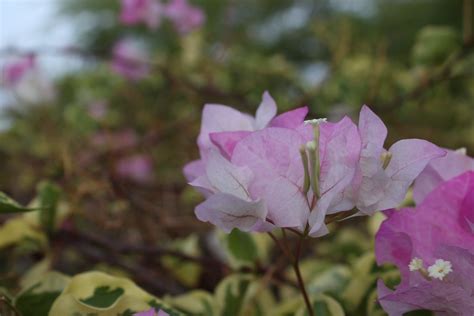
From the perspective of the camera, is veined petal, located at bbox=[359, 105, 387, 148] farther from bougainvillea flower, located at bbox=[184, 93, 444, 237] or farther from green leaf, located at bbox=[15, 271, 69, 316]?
green leaf, located at bbox=[15, 271, 69, 316]

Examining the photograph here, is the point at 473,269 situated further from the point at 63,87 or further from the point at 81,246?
the point at 63,87

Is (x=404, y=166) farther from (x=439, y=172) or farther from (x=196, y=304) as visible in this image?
(x=196, y=304)

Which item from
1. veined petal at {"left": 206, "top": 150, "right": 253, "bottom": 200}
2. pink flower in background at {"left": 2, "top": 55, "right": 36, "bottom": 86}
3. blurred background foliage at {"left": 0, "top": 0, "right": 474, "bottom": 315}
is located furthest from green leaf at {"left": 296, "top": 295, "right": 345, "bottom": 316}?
pink flower in background at {"left": 2, "top": 55, "right": 36, "bottom": 86}

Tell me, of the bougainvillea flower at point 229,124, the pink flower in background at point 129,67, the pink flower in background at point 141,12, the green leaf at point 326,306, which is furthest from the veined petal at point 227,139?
the pink flower in background at point 129,67

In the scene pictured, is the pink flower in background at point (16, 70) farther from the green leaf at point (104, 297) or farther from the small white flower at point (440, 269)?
the small white flower at point (440, 269)

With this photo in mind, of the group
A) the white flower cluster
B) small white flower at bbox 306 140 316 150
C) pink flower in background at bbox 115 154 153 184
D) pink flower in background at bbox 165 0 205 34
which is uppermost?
small white flower at bbox 306 140 316 150
